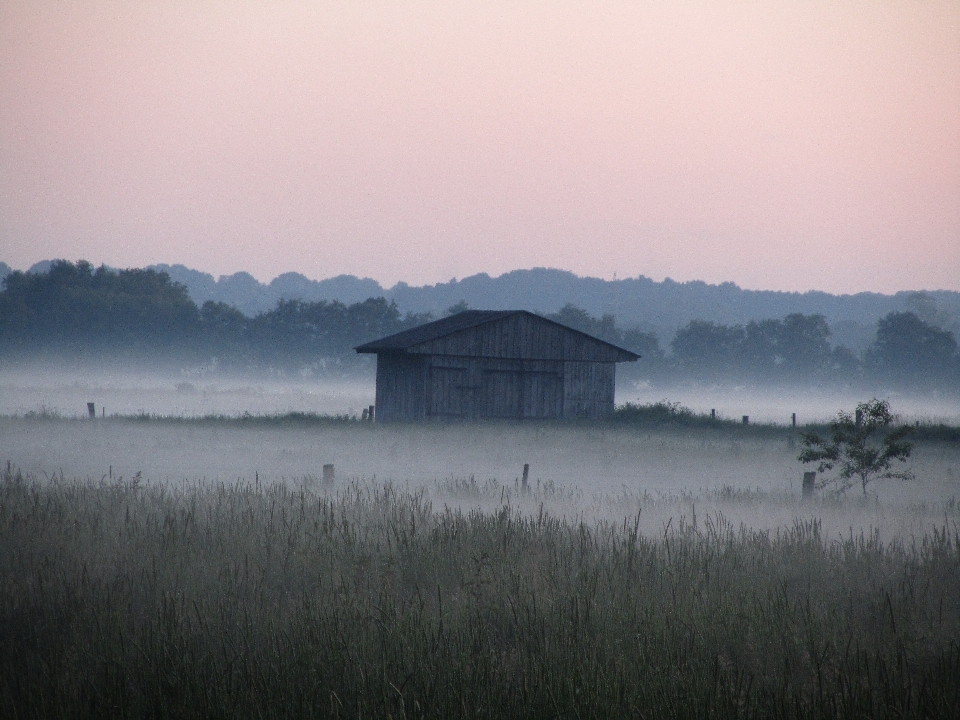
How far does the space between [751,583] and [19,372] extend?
330ft

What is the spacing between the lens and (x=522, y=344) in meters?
35.4

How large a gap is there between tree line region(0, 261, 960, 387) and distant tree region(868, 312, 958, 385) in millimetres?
140

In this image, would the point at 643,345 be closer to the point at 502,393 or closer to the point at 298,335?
A: the point at 298,335

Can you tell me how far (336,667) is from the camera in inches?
206

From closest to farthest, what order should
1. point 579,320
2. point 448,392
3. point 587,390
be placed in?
1. point 448,392
2. point 587,390
3. point 579,320

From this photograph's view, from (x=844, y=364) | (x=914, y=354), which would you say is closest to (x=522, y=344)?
(x=844, y=364)

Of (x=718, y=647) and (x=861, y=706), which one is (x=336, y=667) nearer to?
(x=718, y=647)

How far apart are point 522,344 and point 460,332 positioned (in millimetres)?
2945

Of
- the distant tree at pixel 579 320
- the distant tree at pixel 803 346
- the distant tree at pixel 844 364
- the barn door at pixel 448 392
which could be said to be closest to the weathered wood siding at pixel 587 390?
the barn door at pixel 448 392

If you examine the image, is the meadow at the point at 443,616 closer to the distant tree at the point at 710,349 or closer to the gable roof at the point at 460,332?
the gable roof at the point at 460,332

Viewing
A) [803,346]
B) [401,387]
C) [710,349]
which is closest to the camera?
[401,387]

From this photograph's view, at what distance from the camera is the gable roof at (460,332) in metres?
33.6

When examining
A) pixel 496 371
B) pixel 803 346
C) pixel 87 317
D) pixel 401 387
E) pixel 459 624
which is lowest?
pixel 459 624

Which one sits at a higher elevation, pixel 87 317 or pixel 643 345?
pixel 87 317
